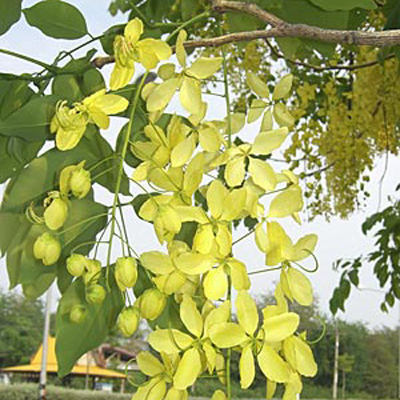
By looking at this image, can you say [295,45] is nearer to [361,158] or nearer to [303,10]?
[303,10]

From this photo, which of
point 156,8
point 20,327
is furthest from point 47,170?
point 20,327

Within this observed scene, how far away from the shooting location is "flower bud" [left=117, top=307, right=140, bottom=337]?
30cm

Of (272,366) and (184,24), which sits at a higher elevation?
(184,24)

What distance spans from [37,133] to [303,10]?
0.20 meters

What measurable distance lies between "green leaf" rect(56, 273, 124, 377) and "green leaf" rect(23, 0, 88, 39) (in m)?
0.14

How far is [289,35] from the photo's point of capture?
0.38 m

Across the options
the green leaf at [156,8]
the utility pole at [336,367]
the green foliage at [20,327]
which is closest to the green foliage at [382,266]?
the green leaf at [156,8]

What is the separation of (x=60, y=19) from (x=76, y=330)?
0.17 meters

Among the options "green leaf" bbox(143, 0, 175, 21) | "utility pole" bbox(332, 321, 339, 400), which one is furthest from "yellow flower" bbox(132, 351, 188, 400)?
"utility pole" bbox(332, 321, 339, 400)

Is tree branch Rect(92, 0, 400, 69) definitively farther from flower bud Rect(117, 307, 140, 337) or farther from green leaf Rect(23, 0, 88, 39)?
flower bud Rect(117, 307, 140, 337)

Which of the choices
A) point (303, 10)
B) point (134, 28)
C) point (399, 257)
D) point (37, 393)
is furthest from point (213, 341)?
point (37, 393)

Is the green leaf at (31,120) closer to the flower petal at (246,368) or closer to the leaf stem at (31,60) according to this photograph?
the leaf stem at (31,60)

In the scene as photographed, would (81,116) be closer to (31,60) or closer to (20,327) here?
(31,60)

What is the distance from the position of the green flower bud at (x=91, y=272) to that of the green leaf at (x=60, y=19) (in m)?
0.15
